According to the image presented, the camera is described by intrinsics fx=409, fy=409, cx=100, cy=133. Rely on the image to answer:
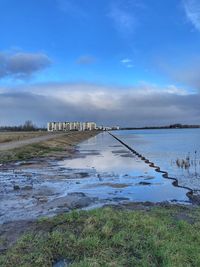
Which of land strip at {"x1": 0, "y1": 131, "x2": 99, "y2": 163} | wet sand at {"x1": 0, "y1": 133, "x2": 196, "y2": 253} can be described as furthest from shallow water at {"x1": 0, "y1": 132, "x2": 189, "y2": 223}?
land strip at {"x1": 0, "y1": 131, "x2": 99, "y2": 163}

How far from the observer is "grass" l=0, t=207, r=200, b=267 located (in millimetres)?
6941

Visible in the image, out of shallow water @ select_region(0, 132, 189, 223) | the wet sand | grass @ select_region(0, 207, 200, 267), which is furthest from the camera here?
shallow water @ select_region(0, 132, 189, 223)

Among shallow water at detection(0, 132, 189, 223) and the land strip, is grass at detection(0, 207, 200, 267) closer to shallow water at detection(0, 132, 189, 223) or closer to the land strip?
shallow water at detection(0, 132, 189, 223)

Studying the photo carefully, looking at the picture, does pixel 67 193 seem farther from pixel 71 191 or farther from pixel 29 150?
pixel 29 150

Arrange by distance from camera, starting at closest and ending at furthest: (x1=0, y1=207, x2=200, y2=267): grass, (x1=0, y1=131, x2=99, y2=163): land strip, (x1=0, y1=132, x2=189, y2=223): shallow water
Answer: (x1=0, y1=207, x2=200, y2=267): grass → (x1=0, y1=132, x2=189, y2=223): shallow water → (x1=0, y1=131, x2=99, y2=163): land strip

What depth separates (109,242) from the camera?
7.68 meters

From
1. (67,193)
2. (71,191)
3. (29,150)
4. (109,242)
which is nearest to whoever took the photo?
(109,242)

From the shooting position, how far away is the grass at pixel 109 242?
22.8ft

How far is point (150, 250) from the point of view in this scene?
737 centimetres

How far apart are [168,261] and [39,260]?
218 centimetres

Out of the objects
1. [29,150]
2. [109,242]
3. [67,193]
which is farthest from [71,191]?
[29,150]

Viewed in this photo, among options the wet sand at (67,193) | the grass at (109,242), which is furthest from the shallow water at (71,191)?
the grass at (109,242)

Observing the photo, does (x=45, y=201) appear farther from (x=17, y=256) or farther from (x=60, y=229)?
(x=17, y=256)

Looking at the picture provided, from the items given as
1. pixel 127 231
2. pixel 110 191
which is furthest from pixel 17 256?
pixel 110 191
